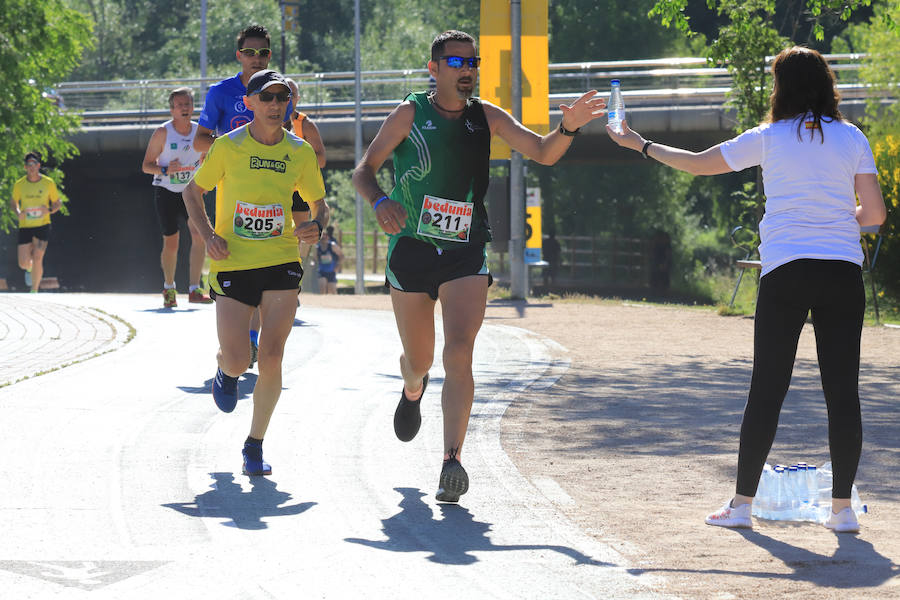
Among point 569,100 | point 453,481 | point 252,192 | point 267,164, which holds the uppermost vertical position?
point 569,100

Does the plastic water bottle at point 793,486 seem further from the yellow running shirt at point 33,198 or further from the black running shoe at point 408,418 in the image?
the yellow running shirt at point 33,198

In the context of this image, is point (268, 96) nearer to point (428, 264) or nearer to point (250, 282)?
point (250, 282)

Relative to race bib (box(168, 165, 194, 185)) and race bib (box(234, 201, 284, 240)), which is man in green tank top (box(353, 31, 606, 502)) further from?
race bib (box(168, 165, 194, 185))

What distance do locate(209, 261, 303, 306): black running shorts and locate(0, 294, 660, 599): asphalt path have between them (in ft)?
2.75

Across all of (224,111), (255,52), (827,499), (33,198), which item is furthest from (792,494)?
(33,198)

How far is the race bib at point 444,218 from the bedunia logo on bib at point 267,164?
35.9 inches

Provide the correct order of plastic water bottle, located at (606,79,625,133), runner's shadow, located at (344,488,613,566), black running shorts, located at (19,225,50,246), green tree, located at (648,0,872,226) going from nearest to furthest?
runner's shadow, located at (344,488,613,566), plastic water bottle, located at (606,79,625,133), green tree, located at (648,0,872,226), black running shorts, located at (19,225,50,246)

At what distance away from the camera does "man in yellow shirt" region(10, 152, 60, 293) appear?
69.9ft

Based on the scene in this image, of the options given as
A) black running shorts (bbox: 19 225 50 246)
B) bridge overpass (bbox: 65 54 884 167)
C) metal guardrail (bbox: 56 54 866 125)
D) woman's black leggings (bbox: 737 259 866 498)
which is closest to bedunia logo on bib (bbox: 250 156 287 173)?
woman's black leggings (bbox: 737 259 866 498)

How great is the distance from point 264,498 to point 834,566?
2490mm

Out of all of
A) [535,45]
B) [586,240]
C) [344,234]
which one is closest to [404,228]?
[535,45]

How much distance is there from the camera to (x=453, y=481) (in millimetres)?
6172

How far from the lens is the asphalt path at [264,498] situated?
4.98 m

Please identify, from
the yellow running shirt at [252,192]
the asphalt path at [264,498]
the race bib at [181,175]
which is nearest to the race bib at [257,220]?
the yellow running shirt at [252,192]
